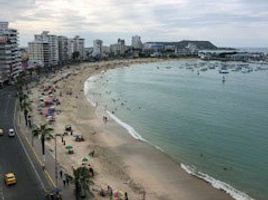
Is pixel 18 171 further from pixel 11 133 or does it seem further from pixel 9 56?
pixel 9 56

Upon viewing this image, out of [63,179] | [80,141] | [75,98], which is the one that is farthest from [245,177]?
[75,98]

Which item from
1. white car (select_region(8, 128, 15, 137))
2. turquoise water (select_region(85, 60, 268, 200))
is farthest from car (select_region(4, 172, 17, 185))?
turquoise water (select_region(85, 60, 268, 200))

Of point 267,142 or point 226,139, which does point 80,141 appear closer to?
point 226,139

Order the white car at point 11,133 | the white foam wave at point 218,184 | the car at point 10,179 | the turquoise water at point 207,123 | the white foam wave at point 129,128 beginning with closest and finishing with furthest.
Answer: the car at point 10,179
the white foam wave at point 218,184
the turquoise water at point 207,123
the white car at point 11,133
the white foam wave at point 129,128

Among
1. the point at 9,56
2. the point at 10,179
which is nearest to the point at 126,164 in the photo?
the point at 10,179

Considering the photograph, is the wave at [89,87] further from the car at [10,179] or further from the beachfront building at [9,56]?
the car at [10,179]

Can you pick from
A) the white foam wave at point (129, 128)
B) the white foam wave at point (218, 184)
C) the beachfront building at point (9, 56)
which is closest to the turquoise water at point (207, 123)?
the white foam wave at point (218, 184)

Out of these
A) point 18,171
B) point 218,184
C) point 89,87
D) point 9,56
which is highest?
point 9,56
